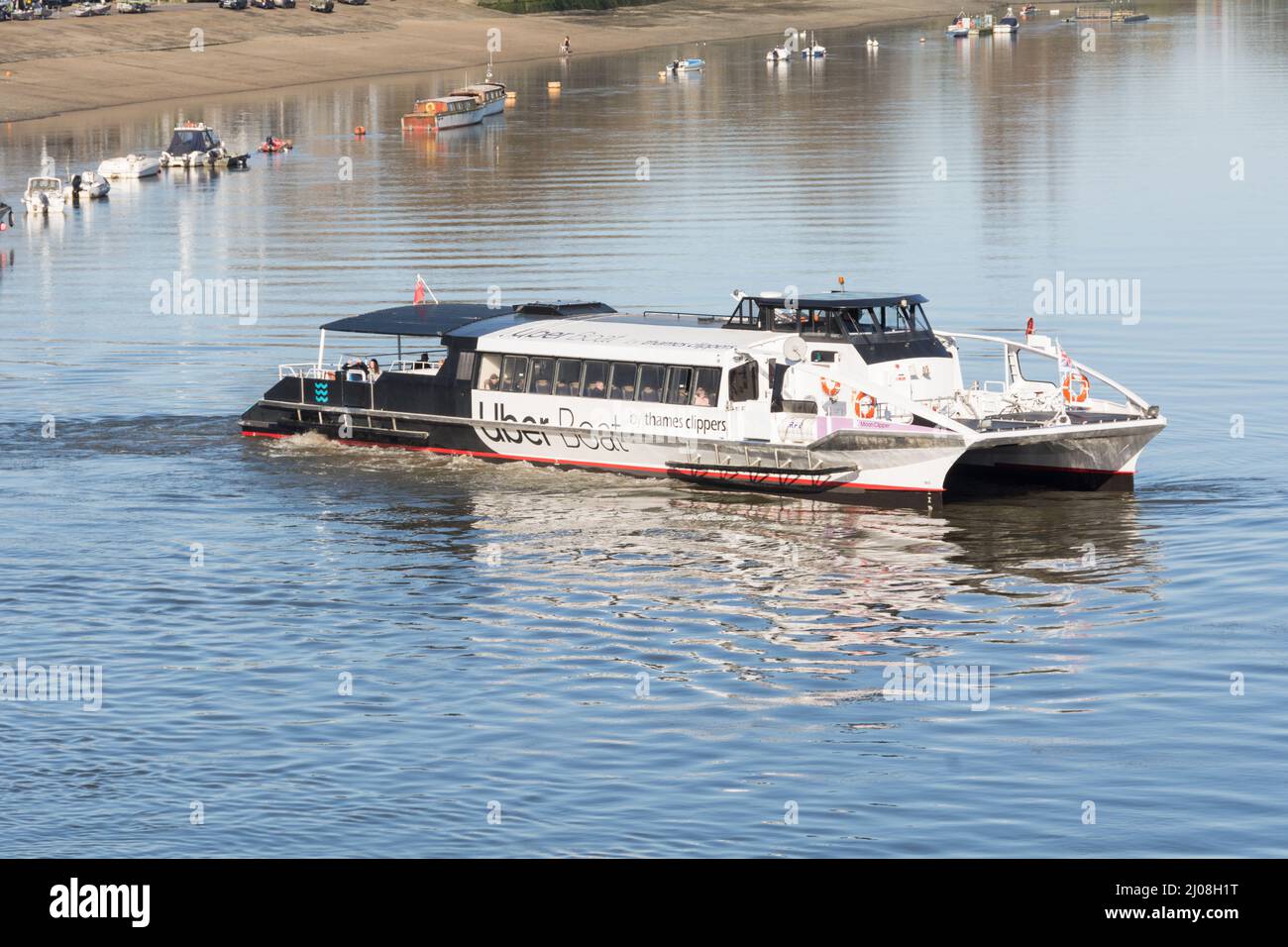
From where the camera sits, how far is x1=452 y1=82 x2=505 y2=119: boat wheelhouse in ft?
Answer: 543

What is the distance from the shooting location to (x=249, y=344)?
234 feet

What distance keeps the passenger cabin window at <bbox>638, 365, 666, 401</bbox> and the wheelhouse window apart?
199cm

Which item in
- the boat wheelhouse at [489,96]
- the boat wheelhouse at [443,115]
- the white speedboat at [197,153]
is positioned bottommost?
the white speedboat at [197,153]

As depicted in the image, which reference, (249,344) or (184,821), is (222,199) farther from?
(184,821)

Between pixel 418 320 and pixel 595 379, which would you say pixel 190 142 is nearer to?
pixel 418 320

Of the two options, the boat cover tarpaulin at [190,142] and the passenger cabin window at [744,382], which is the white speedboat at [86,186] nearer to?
the boat cover tarpaulin at [190,142]

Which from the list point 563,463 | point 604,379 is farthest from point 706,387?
point 563,463

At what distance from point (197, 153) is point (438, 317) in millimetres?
87057

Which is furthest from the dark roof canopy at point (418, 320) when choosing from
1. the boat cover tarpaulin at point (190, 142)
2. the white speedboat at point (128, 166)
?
the boat cover tarpaulin at point (190, 142)

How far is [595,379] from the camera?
1988 inches

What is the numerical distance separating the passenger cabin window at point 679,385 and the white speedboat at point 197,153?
91.8m

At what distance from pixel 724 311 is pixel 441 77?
133m

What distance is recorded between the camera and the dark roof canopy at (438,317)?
53.4 meters
